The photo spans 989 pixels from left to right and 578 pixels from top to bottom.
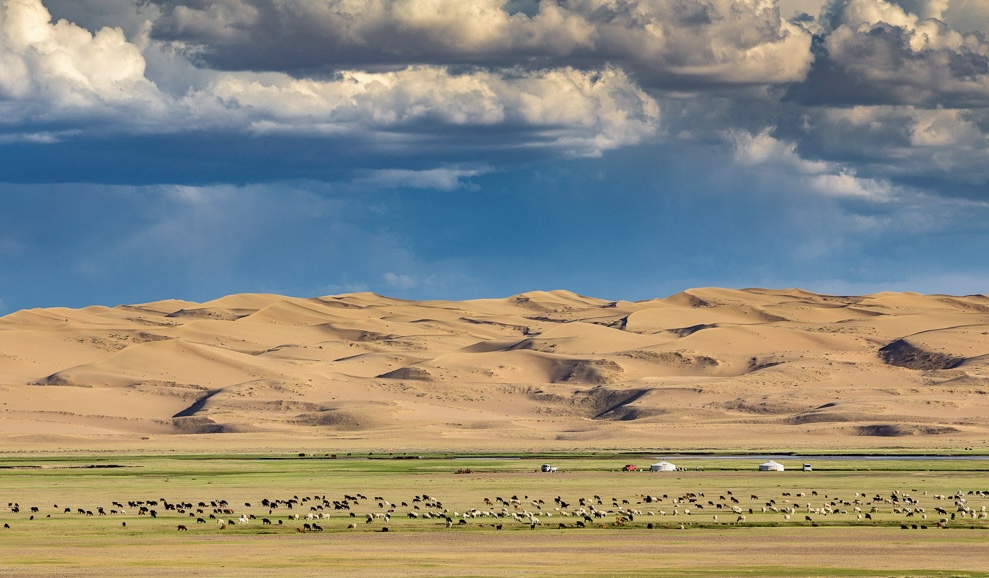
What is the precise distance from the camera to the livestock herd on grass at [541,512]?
60.0m

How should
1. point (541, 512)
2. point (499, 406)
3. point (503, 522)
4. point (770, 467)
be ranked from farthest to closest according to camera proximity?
1. point (499, 406)
2. point (770, 467)
3. point (541, 512)
4. point (503, 522)

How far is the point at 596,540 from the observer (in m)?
54.3

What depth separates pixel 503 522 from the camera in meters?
60.8

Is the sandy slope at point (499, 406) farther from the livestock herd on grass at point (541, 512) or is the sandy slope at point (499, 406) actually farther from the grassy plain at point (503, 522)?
the livestock herd on grass at point (541, 512)

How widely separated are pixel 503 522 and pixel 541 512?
4364 millimetres

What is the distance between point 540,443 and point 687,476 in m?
53.1

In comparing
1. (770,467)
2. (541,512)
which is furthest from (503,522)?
(770,467)

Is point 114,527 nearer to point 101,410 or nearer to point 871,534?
point 871,534

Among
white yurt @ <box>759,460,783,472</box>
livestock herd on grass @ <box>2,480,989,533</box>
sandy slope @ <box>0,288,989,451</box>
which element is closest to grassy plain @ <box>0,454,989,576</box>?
livestock herd on grass @ <box>2,480,989,533</box>

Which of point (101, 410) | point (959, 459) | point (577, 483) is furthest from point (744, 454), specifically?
point (101, 410)

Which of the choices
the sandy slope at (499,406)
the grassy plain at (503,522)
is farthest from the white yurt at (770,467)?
the sandy slope at (499,406)

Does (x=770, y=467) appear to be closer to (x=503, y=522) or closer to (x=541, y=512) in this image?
(x=541, y=512)

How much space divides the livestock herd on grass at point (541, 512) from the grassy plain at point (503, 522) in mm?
150

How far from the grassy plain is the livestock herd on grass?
150 mm
